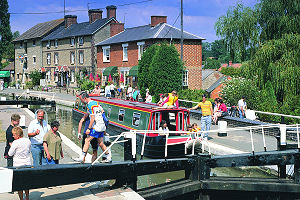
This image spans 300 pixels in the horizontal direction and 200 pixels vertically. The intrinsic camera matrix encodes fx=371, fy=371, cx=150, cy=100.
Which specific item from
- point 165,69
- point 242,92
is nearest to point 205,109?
point 242,92

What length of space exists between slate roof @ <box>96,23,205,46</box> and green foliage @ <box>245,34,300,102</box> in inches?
553

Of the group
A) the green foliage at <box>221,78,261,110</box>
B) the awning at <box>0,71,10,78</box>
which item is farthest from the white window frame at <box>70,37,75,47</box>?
the green foliage at <box>221,78,261,110</box>

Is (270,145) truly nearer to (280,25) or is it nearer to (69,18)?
(280,25)

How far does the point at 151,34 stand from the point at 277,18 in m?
15.0

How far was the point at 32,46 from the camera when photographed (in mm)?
57281

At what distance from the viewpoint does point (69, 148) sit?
493 inches

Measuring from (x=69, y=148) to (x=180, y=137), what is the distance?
12.8 feet

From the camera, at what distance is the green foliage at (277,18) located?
840 inches

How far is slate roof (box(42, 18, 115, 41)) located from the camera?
147 ft

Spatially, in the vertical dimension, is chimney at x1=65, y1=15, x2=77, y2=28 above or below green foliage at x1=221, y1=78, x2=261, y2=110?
above

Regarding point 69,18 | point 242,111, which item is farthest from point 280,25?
point 69,18

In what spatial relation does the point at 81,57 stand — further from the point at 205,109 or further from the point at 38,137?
the point at 38,137

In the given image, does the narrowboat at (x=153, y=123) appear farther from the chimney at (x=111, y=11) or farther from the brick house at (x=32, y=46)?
the brick house at (x=32, y=46)

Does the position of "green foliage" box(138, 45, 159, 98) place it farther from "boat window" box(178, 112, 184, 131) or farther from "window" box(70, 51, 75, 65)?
"window" box(70, 51, 75, 65)
